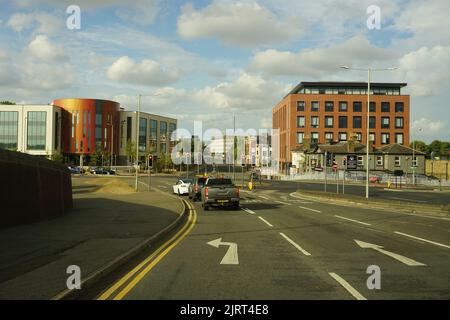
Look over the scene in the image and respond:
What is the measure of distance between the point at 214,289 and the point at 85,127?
110m

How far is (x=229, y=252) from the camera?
11.5 meters

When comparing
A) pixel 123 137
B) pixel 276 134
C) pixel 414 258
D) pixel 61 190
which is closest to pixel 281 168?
pixel 276 134

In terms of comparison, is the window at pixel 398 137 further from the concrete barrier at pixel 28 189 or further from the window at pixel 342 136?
the concrete barrier at pixel 28 189

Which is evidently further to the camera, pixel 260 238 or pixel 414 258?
pixel 260 238

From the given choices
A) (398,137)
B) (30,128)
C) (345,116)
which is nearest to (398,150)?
(398,137)

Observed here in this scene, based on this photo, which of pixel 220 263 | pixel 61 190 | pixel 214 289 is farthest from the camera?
pixel 61 190

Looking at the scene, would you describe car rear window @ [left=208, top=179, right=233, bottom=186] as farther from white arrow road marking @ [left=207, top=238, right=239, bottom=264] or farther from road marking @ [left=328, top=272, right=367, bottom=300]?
road marking @ [left=328, top=272, right=367, bottom=300]

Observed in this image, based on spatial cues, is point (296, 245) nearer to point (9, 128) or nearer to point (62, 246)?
point (62, 246)

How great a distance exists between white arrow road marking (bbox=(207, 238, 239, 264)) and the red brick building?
92314 millimetres

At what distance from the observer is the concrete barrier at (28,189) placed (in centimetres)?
1544

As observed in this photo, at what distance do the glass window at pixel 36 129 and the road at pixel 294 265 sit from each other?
9720 centimetres
